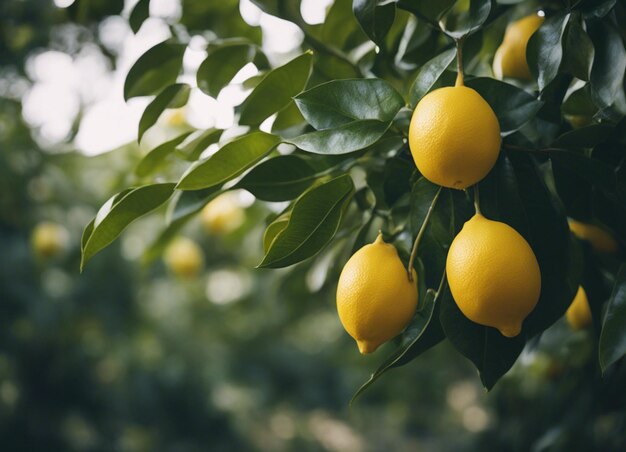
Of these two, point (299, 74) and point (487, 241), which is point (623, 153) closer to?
point (487, 241)

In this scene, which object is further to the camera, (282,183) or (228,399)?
(228,399)

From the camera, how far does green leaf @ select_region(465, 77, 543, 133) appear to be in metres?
0.45

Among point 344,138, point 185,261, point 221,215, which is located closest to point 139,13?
point 344,138

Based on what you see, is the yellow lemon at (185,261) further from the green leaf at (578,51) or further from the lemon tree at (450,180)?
the green leaf at (578,51)

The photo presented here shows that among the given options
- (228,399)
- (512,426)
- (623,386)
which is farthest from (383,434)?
(623,386)

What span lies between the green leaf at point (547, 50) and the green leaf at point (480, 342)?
7.4 inches

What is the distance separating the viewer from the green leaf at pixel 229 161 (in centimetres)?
48

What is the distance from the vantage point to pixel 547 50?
46cm

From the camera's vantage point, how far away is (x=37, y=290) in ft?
6.53

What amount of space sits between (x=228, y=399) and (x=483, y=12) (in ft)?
7.93

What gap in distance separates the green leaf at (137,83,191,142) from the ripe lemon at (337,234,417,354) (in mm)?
278

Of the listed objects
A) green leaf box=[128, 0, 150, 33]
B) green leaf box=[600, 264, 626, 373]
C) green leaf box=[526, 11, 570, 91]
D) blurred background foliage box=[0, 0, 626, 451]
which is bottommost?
blurred background foliage box=[0, 0, 626, 451]

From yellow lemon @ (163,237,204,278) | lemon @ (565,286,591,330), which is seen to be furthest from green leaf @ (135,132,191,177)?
yellow lemon @ (163,237,204,278)

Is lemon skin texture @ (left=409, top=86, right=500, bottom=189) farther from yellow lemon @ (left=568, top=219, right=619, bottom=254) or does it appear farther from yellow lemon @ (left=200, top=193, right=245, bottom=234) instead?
yellow lemon @ (left=200, top=193, right=245, bottom=234)
